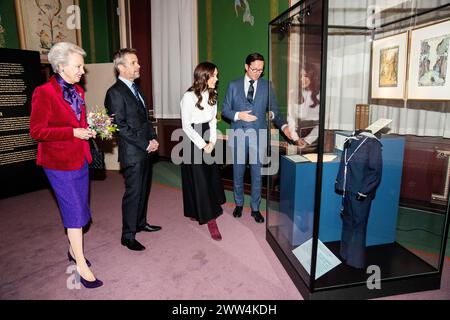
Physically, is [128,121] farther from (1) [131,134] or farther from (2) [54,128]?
(2) [54,128]

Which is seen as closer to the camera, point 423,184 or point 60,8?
point 423,184

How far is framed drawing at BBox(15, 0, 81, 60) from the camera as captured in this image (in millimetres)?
5320

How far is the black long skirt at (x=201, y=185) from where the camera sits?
3.04 m

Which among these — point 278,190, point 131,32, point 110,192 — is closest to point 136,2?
point 131,32

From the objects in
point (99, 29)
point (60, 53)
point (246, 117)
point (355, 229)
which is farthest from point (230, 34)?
point (355, 229)

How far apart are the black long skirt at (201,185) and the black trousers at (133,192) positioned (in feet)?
1.21

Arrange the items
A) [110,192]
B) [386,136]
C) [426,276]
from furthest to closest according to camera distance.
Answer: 1. [110,192]
2. [386,136]
3. [426,276]

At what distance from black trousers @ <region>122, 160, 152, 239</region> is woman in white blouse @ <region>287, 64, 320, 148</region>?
1.41 m

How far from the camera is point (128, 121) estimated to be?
9.08 ft

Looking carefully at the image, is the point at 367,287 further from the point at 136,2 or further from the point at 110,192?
the point at 136,2

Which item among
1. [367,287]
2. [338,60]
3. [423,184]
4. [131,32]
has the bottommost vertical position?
[367,287]

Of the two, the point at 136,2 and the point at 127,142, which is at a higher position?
the point at 136,2

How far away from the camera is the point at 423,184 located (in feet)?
11.9
